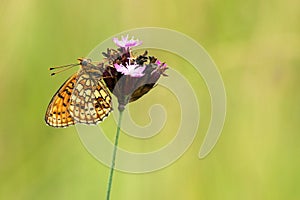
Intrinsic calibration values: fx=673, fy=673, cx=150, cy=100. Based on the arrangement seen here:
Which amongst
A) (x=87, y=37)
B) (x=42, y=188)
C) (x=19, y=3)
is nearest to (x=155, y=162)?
(x=42, y=188)

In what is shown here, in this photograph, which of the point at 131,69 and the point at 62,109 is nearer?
the point at 131,69

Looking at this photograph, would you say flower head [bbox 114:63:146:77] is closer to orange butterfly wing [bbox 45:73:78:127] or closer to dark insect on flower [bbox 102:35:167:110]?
dark insect on flower [bbox 102:35:167:110]

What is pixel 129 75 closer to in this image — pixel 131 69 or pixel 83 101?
pixel 131 69

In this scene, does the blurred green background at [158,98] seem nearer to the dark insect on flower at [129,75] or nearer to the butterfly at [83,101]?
the butterfly at [83,101]

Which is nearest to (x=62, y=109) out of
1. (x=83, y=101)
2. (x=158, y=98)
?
(x=83, y=101)

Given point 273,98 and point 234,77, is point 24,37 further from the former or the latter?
point 273,98

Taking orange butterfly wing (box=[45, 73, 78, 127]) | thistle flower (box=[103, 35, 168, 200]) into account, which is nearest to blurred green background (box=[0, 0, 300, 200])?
orange butterfly wing (box=[45, 73, 78, 127])
